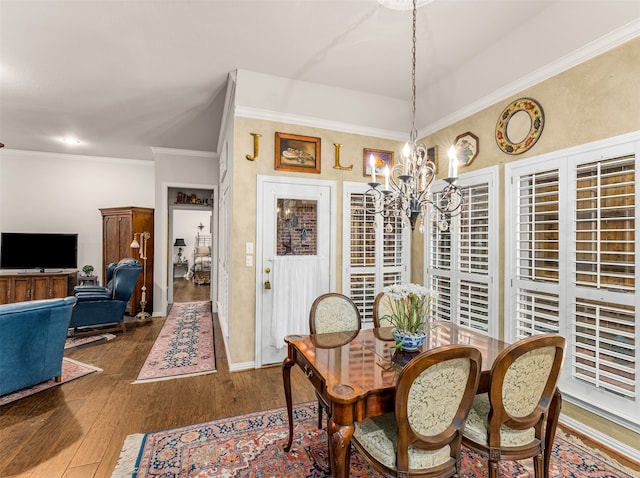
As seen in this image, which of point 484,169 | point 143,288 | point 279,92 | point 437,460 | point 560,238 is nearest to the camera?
point 437,460

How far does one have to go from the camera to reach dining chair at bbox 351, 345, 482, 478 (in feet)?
4.09

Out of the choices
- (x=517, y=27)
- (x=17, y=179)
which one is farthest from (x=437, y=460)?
(x=17, y=179)

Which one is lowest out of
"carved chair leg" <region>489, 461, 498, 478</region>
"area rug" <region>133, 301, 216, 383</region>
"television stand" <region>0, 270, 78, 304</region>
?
"area rug" <region>133, 301, 216, 383</region>

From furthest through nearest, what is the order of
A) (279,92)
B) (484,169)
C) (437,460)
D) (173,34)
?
(279,92) → (484,169) → (173,34) → (437,460)

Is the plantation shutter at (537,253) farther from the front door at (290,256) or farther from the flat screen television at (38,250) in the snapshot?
the flat screen television at (38,250)

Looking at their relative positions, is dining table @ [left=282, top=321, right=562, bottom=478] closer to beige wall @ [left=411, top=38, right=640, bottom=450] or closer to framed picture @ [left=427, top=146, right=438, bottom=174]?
beige wall @ [left=411, top=38, right=640, bottom=450]

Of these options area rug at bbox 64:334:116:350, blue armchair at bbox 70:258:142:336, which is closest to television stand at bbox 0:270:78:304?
blue armchair at bbox 70:258:142:336

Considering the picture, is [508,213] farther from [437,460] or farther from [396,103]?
[437,460]

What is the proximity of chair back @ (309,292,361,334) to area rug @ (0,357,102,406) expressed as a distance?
2644 mm

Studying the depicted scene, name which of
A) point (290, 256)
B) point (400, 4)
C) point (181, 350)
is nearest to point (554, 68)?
point (400, 4)

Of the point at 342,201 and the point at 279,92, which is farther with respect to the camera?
the point at 342,201

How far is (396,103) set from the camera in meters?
3.85

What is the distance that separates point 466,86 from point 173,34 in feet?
9.26

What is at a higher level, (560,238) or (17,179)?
(17,179)
